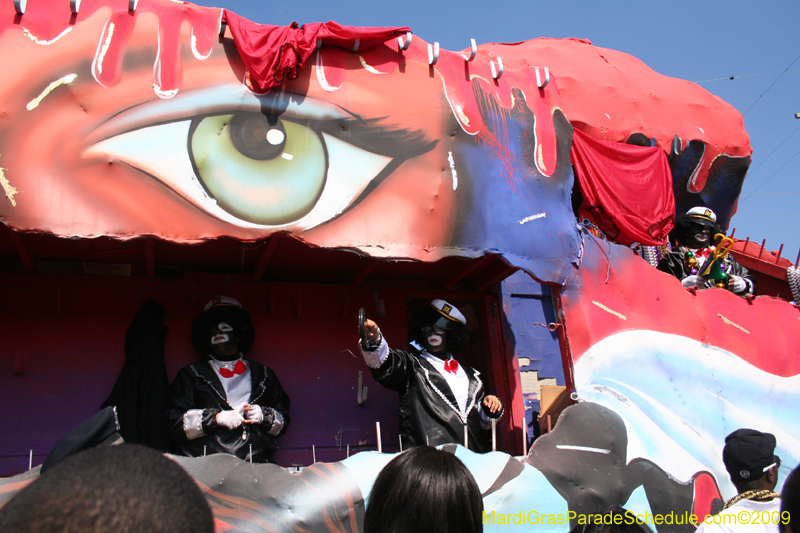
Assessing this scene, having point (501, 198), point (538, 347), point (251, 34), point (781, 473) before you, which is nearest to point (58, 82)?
point (251, 34)

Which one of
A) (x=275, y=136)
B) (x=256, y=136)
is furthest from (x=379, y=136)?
(x=256, y=136)

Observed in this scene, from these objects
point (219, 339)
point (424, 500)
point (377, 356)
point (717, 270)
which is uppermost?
point (717, 270)

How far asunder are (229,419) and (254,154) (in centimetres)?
178

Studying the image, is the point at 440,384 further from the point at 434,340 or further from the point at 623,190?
the point at 623,190

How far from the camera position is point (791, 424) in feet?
18.0

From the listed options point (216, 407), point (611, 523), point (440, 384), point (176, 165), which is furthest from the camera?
point (440, 384)

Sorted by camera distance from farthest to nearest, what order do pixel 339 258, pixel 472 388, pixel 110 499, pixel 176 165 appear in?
pixel 339 258, pixel 472 388, pixel 176 165, pixel 110 499

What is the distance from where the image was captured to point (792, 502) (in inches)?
59.6

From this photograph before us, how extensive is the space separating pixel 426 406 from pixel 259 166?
2098 mm

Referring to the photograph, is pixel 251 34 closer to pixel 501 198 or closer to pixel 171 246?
pixel 171 246

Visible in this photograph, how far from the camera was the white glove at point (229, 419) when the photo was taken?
13.4 feet

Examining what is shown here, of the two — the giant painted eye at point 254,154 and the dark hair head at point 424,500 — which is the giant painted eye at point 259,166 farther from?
the dark hair head at point 424,500

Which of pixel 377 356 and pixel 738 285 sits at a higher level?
pixel 738 285

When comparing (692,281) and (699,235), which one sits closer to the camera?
(692,281)
